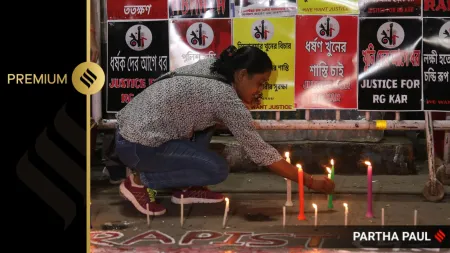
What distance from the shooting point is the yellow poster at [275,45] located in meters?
5.54

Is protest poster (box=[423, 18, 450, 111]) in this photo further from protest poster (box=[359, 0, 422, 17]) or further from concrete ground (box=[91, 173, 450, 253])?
concrete ground (box=[91, 173, 450, 253])

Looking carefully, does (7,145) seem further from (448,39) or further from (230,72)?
(448,39)

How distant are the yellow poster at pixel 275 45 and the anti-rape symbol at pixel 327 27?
0.22 meters

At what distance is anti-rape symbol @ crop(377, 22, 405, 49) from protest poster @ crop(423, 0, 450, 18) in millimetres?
247

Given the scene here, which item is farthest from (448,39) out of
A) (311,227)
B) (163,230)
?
(163,230)

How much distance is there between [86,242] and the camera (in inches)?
93.2

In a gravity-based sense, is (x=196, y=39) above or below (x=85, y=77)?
above

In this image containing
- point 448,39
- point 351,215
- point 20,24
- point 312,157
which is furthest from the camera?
point 312,157

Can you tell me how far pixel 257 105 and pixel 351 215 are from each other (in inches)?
48.4

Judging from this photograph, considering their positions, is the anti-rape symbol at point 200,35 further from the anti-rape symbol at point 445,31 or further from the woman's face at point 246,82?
the anti-rape symbol at point 445,31

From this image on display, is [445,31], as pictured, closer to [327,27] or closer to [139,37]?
[327,27]

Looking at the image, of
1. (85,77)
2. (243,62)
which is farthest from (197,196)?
(85,77)

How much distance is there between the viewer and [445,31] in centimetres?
544

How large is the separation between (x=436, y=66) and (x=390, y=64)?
0.37 metres
